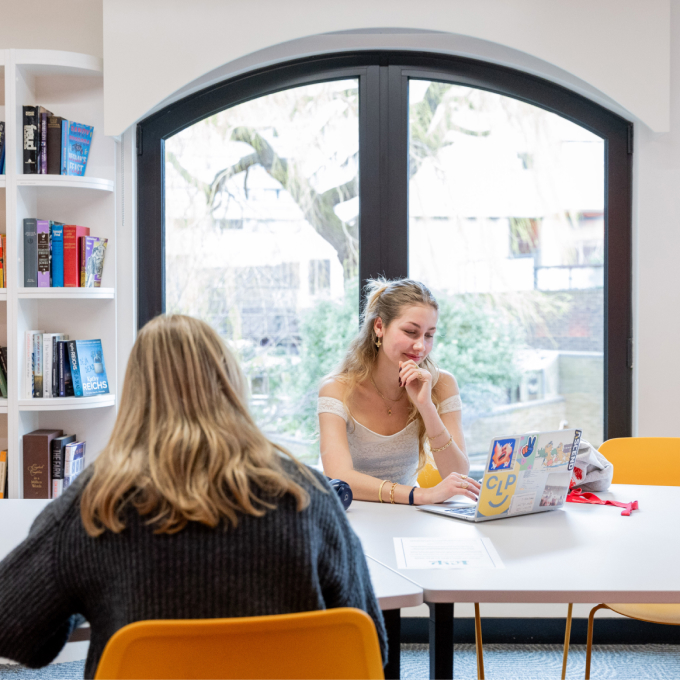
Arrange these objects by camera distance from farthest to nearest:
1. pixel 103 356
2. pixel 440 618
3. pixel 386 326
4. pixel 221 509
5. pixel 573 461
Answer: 1. pixel 103 356
2. pixel 386 326
3. pixel 573 461
4. pixel 440 618
5. pixel 221 509

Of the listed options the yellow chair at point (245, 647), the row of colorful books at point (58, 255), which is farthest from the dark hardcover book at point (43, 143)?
the yellow chair at point (245, 647)

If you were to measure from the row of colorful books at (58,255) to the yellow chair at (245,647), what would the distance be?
2191 mm

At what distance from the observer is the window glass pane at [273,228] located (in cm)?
314

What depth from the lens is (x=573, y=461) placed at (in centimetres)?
184

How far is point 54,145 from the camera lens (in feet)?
9.41

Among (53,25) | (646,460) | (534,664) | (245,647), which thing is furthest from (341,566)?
(53,25)

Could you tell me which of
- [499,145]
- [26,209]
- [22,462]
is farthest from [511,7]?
[22,462]

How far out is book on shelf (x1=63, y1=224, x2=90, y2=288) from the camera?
2848 millimetres

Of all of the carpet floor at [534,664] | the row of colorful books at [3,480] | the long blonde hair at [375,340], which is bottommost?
the carpet floor at [534,664]

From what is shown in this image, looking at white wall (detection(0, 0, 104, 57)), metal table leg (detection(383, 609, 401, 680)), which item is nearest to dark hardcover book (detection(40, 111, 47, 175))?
white wall (detection(0, 0, 104, 57))

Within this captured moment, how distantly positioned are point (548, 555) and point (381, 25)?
7.52 feet

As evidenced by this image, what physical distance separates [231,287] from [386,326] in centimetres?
102

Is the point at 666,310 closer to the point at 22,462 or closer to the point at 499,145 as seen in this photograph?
the point at 499,145

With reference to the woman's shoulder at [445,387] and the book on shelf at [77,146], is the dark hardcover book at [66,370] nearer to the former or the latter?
the book on shelf at [77,146]
